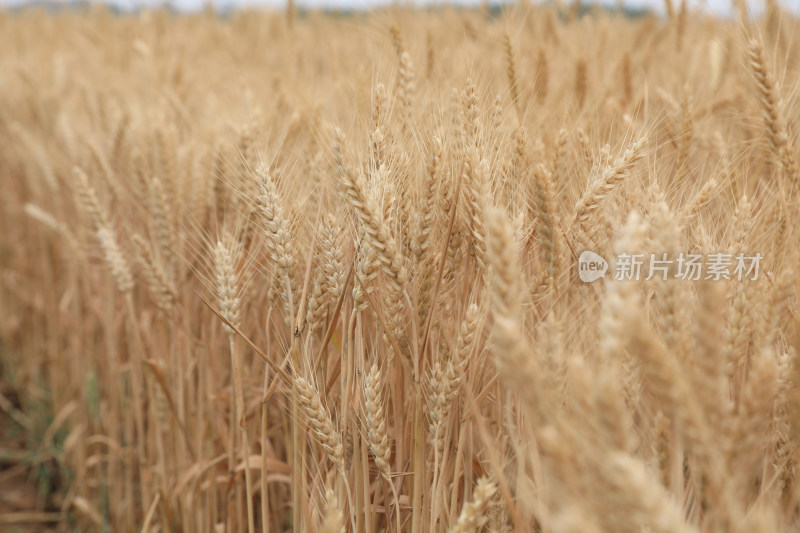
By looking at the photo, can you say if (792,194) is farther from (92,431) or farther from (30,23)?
(30,23)

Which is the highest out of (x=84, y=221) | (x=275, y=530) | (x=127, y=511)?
(x=84, y=221)

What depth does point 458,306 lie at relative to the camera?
0.98 m

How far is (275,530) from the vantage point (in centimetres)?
151

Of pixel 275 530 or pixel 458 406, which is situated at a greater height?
pixel 458 406

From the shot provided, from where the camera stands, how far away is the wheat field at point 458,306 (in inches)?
23.6

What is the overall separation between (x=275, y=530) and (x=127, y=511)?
703 millimetres

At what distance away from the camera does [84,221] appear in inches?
85.9

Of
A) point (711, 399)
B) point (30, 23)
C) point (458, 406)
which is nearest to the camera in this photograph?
point (711, 399)

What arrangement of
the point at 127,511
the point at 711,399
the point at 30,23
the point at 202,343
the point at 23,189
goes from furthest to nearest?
the point at 30,23 → the point at 23,189 → the point at 127,511 → the point at 202,343 → the point at 711,399

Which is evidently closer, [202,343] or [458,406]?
[458,406]

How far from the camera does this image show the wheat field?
60cm

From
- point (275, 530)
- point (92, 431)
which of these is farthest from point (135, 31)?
point (275, 530)

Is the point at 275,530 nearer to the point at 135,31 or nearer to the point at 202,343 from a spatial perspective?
the point at 202,343

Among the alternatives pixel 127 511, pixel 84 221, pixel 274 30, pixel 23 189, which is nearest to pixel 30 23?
pixel 274 30
